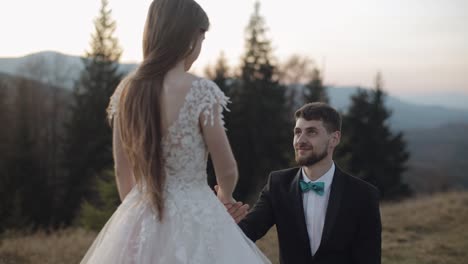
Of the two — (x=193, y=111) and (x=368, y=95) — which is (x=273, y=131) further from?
(x=193, y=111)

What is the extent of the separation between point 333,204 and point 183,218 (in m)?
1.39

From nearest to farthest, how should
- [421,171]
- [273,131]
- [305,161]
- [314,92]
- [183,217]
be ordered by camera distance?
[183,217], [305,161], [273,131], [314,92], [421,171]

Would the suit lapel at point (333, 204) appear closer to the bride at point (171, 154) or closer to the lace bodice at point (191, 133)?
the bride at point (171, 154)

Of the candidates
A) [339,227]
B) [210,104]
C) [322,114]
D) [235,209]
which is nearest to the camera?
[210,104]

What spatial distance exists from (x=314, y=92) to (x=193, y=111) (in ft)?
106

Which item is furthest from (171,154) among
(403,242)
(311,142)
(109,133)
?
(109,133)

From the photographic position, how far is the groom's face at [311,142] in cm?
338

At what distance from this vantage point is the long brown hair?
88.0 inches

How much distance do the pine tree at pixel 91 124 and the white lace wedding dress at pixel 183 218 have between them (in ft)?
93.9

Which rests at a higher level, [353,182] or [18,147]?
[353,182]

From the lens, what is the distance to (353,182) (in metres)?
3.43

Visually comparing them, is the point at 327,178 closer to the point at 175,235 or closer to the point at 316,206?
the point at 316,206

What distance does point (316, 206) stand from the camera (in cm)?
345

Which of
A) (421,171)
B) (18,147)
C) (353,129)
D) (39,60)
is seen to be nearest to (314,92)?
(353,129)
